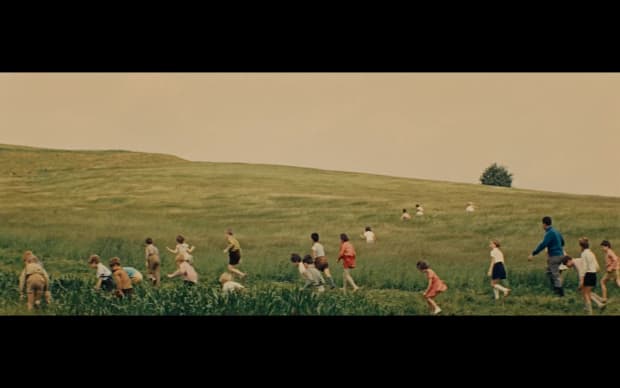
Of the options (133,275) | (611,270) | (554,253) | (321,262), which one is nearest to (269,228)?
(321,262)

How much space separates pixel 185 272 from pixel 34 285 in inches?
150

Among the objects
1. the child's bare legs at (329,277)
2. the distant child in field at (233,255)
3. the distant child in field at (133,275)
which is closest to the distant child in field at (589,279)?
the child's bare legs at (329,277)

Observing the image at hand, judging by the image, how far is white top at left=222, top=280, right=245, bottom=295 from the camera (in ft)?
95.3

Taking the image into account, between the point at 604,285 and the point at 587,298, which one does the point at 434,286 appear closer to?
the point at 587,298

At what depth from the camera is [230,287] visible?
95.5ft

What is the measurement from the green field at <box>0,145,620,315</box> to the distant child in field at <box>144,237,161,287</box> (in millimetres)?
182

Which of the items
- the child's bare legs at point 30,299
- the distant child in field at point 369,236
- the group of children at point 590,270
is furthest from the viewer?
the distant child in field at point 369,236

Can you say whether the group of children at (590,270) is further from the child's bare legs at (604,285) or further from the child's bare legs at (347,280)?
the child's bare legs at (347,280)

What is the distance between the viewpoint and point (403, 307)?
28.9 meters

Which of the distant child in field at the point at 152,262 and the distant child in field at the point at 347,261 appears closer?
the distant child in field at the point at 347,261

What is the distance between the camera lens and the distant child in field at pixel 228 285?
2906 cm

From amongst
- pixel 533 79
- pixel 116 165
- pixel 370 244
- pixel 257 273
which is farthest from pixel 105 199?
pixel 533 79

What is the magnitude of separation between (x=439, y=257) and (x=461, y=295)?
46.6 inches

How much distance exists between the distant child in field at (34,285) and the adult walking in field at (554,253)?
1243 centimetres
